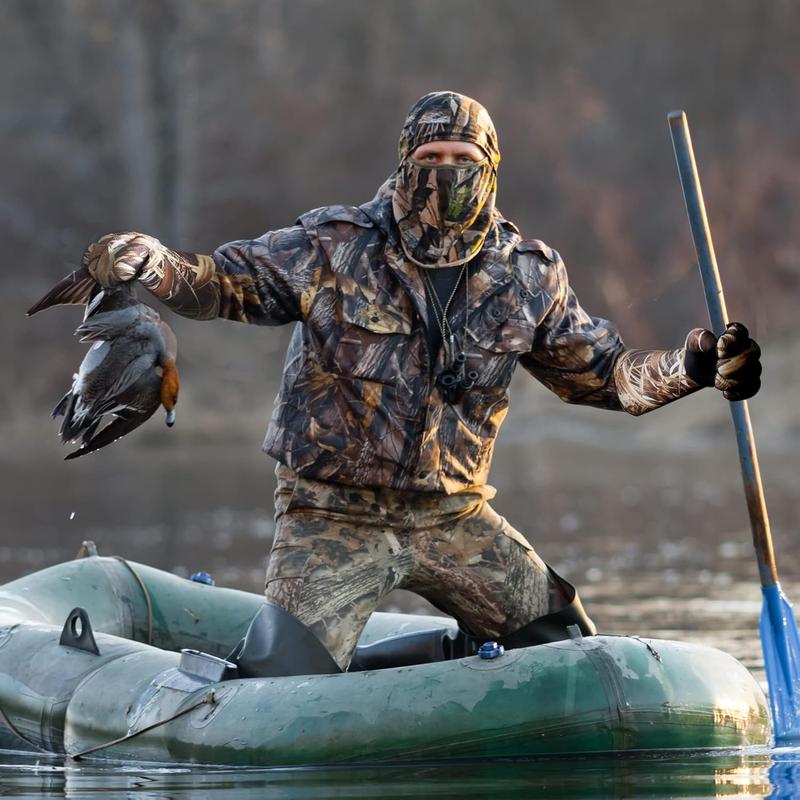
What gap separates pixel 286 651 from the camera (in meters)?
5.66

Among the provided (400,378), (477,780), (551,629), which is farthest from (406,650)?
(477,780)

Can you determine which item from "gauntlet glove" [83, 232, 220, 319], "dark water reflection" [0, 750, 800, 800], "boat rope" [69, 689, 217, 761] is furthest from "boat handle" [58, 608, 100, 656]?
"gauntlet glove" [83, 232, 220, 319]

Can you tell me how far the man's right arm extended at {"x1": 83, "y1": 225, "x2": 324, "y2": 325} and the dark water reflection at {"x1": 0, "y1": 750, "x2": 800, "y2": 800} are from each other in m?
1.27

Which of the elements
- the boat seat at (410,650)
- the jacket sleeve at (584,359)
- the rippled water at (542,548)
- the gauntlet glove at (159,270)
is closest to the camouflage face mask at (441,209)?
the jacket sleeve at (584,359)

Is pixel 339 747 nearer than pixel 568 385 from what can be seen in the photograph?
Yes

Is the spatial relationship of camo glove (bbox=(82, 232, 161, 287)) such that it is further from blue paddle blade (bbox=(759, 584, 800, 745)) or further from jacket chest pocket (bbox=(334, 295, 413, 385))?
blue paddle blade (bbox=(759, 584, 800, 745))

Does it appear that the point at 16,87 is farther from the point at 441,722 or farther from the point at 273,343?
the point at 441,722

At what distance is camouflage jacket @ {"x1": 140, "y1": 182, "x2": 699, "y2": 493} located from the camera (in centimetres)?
570

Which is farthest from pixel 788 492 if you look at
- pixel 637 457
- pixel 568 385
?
pixel 568 385

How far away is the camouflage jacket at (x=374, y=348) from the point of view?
5.70 metres

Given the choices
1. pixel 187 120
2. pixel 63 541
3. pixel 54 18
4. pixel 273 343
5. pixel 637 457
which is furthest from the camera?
pixel 54 18

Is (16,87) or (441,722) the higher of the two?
(16,87)

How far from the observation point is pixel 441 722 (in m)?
5.38

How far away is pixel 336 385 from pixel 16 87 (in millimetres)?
29425
